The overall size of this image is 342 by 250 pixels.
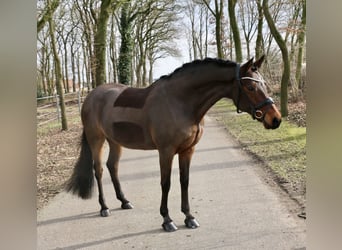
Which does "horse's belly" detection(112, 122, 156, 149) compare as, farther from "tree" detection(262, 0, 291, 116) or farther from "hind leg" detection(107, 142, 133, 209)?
"tree" detection(262, 0, 291, 116)

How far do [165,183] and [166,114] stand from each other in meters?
0.37

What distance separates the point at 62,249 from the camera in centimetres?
176

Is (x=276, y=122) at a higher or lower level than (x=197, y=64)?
lower

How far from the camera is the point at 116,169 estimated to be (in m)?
1.91

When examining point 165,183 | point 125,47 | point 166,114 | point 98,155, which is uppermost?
point 125,47

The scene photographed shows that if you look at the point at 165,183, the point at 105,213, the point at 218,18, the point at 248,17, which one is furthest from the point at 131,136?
the point at 248,17

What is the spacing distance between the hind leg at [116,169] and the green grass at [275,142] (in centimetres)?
58

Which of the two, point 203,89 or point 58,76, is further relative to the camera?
point 58,76

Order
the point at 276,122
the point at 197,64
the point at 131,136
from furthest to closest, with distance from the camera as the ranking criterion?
the point at 131,136 → the point at 197,64 → the point at 276,122

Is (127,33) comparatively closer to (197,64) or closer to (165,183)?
(197,64)

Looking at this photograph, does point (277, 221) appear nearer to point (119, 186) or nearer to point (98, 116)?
point (119, 186)

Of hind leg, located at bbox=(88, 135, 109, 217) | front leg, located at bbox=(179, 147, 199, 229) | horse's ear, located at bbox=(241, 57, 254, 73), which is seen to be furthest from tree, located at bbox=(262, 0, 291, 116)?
hind leg, located at bbox=(88, 135, 109, 217)

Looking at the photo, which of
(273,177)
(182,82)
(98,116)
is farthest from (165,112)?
(273,177)
